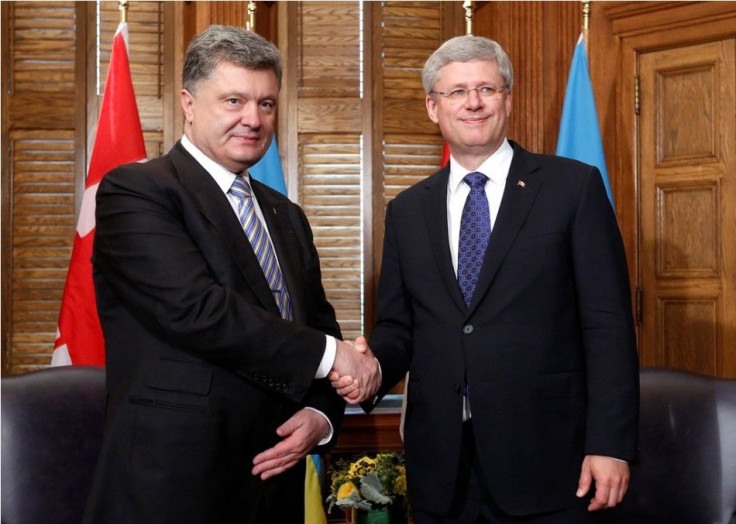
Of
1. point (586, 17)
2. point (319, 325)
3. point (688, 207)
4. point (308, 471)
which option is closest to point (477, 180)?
point (319, 325)

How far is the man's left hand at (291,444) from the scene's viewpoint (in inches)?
73.1

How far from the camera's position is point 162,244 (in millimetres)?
1793

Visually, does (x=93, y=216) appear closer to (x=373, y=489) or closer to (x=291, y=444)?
(x=373, y=489)

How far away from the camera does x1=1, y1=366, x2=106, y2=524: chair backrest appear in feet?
7.63

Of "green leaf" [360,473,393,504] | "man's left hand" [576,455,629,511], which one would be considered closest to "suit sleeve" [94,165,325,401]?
"man's left hand" [576,455,629,511]

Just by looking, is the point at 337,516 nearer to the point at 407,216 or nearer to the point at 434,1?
the point at 407,216

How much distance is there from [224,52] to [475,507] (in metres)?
1.18

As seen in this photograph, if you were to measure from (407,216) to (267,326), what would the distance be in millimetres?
596

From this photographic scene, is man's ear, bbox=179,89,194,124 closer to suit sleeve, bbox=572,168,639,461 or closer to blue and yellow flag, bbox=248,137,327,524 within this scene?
blue and yellow flag, bbox=248,137,327,524

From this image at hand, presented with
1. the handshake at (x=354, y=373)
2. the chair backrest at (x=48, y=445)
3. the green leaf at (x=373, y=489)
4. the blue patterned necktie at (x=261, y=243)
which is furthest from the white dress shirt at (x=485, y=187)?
the chair backrest at (x=48, y=445)

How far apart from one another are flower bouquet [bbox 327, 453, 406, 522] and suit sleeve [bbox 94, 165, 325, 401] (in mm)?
982

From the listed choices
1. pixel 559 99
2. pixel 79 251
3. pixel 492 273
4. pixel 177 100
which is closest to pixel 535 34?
pixel 559 99

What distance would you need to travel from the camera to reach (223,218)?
74.9 inches

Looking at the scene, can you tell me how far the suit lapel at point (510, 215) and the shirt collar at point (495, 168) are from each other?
3 cm
